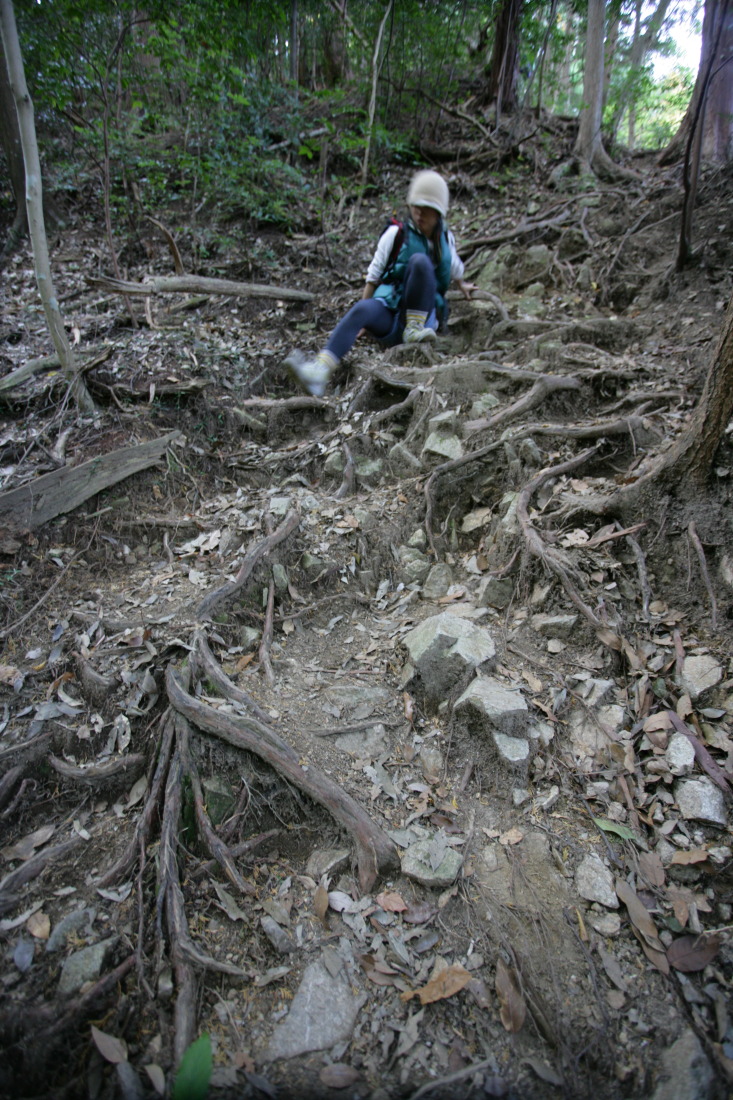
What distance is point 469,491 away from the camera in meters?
4.16

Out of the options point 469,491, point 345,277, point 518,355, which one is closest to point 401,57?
point 345,277

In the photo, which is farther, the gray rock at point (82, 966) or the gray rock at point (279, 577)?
the gray rock at point (279, 577)

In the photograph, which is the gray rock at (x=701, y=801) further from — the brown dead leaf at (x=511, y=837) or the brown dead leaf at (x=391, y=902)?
the brown dead leaf at (x=391, y=902)

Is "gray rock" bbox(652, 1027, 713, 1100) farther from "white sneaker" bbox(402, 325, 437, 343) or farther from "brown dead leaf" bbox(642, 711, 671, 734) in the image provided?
"white sneaker" bbox(402, 325, 437, 343)

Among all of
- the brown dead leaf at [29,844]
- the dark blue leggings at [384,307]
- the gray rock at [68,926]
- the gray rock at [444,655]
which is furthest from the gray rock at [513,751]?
the dark blue leggings at [384,307]

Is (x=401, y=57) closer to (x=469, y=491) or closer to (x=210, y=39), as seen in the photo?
(x=210, y=39)

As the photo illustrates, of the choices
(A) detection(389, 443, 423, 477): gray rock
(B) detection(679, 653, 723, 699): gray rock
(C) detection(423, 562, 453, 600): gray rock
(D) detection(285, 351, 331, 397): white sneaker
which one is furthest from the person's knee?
(B) detection(679, 653, 723, 699): gray rock

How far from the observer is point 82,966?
204 cm

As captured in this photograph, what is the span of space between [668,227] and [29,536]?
24.6ft

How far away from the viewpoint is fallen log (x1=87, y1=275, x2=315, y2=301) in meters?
4.86

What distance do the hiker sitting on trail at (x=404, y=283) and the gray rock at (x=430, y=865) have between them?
14.1ft

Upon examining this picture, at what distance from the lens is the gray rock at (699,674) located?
2578 millimetres

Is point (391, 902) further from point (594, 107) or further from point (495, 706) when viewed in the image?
point (594, 107)

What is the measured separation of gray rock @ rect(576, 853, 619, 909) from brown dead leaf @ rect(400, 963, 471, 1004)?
599mm
